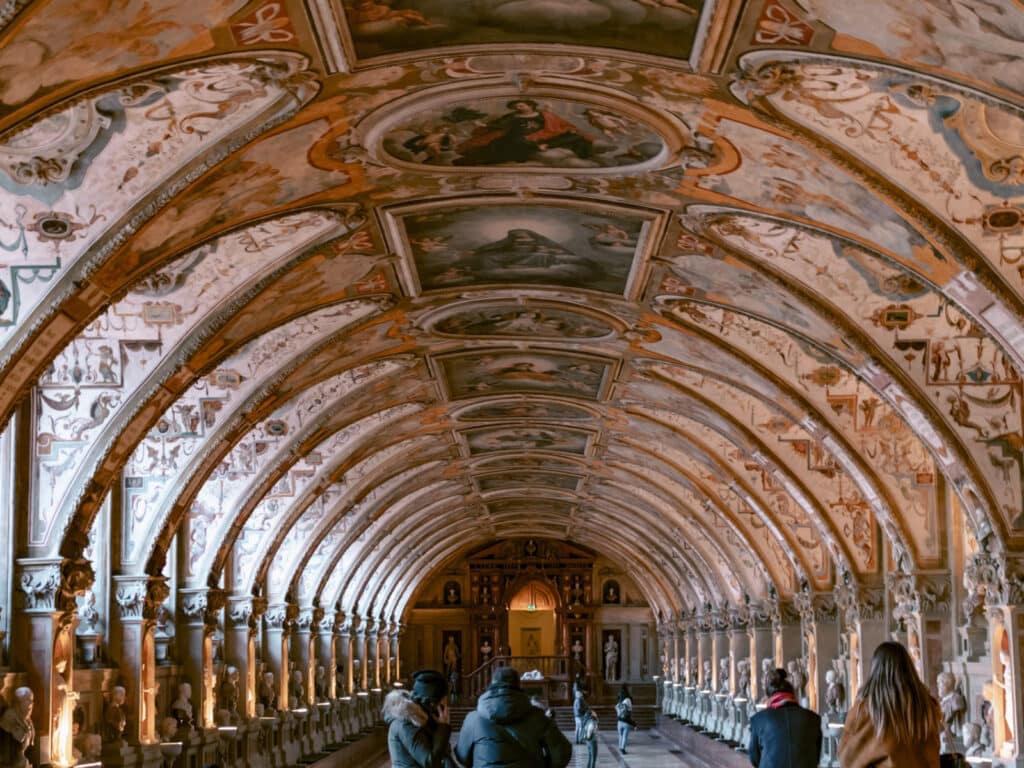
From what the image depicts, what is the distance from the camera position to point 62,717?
18.6m

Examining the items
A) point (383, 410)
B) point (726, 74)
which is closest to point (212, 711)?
point (383, 410)

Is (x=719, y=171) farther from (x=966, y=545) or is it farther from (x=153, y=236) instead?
(x=966, y=545)

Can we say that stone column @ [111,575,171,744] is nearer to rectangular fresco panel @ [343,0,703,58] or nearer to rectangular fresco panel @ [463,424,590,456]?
rectangular fresco panel @ [463,424,590,456]

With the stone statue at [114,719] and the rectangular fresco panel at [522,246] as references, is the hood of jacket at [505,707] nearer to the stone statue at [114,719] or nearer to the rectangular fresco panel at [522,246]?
the rectangular fresco panel at [522,246]

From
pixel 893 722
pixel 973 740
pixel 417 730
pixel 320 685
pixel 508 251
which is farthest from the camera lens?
pixel 320 685

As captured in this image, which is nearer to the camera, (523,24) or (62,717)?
(523,24)

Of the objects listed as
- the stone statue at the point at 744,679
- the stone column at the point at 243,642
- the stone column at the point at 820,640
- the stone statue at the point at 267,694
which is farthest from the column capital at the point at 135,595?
the stone statue at the point at 744,679

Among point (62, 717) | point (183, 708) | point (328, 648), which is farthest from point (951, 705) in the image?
point (328, 648)

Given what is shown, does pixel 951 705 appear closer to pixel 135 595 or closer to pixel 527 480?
pixel 135 595

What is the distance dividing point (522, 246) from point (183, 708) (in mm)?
11247

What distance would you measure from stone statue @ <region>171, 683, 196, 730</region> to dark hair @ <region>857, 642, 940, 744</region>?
20.2 m

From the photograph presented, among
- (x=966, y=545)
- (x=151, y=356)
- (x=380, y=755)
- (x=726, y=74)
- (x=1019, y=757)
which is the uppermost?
(x=726, y=74)

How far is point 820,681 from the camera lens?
29.9 m

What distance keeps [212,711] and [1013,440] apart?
49.4 ft
